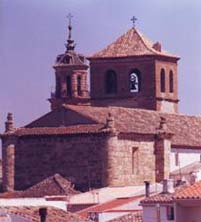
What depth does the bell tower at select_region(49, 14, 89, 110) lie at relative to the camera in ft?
181

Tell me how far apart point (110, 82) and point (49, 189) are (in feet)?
36.6

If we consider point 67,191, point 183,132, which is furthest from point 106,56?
point 67,191

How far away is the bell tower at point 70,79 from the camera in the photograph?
5531 cm

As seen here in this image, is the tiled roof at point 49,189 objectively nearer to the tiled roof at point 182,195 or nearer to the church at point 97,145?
the church at point 97,145

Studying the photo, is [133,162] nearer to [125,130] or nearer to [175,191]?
[125,130]

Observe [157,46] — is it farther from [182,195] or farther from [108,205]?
[182,195]

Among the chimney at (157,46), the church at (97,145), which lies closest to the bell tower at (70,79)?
the chimney at (157,46)

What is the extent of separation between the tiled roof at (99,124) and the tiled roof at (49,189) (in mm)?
1393

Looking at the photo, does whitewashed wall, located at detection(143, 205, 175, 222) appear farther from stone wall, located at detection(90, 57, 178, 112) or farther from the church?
stone wall, located at detection(90, 57, 178, 112)

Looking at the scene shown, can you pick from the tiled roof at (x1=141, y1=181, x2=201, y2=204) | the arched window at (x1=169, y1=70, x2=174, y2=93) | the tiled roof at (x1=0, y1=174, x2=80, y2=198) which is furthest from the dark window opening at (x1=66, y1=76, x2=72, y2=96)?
the tiled roof at (x1=141, y1=181, x2=201, y2=204)

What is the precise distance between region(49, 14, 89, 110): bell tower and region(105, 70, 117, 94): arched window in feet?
2.45

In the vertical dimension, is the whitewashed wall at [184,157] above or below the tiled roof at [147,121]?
below

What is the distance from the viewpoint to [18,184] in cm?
4703

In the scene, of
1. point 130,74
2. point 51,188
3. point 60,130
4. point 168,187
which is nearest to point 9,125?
point 60,130
